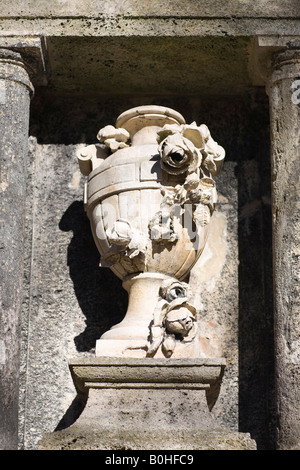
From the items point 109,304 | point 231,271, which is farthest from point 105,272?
point 231,271

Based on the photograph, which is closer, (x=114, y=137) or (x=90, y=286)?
(x=114, y=137)

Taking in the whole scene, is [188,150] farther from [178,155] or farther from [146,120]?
[146,120]

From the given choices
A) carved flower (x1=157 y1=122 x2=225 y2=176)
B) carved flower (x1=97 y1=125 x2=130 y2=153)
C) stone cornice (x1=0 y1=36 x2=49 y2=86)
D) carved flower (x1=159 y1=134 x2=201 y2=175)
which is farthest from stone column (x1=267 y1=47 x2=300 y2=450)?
stone cornice (x1=0 y1=36 x2=49 y2=86)

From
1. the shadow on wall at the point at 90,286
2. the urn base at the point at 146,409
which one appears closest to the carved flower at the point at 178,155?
the shadow on wall at the point at 90,286

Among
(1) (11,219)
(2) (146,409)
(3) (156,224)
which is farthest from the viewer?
(1) (11,219)

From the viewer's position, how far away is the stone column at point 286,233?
6285mm

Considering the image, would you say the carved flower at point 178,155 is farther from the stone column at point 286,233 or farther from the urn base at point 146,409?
the urn base at point 146,409

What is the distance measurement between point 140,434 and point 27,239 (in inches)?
75.5

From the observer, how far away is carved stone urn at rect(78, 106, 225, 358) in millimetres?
6336

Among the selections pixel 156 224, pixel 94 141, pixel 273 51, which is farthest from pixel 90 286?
pixel 273 51

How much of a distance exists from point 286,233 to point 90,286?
133cm

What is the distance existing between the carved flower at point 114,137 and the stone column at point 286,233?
2.86ft

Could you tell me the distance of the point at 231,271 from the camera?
7285mm

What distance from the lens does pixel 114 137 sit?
22.9 feet
